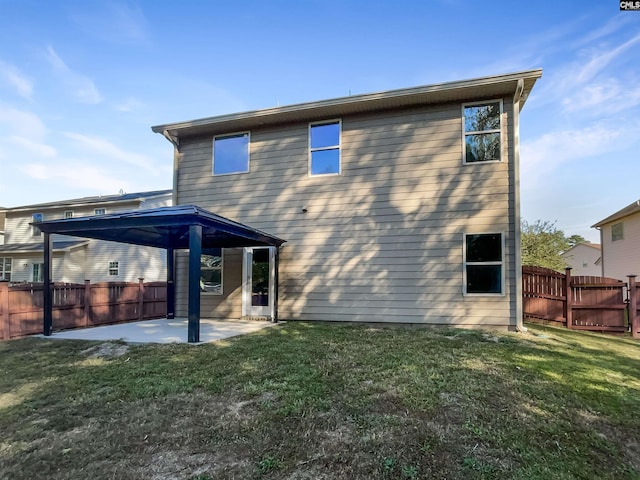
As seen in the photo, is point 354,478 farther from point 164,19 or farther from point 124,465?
point 164,19

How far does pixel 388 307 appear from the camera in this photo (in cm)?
802

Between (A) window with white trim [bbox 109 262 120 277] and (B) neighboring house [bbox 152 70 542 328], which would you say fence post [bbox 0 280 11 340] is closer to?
(B) neighboring house [bbox 152 70 542 328]

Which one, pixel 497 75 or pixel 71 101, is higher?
pixel 71 101

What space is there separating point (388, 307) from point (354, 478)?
6.00 meters

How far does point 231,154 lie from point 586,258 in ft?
95.6

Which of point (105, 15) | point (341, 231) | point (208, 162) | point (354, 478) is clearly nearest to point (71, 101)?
point (105, 15)

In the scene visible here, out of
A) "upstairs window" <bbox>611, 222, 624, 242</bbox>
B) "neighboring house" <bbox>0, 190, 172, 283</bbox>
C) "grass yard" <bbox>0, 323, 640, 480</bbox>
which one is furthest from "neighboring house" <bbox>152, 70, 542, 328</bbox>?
"upstairs window" <bbox>611, 222, 624, 242</bbox>

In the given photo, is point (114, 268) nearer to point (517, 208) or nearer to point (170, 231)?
point (170, 231)

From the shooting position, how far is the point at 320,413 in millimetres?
3090

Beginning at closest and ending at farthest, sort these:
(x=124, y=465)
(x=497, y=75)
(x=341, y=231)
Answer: (x=124, y=465) → (x=497, y=75) → (x=341, y=231)

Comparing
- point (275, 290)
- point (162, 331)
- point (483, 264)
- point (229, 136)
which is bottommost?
point (162, 331)

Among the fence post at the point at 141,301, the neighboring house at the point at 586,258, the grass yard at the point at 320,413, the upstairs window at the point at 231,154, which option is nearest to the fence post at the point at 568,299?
the grass yard at the point at 320,413

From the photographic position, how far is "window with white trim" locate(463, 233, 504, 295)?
7.47m

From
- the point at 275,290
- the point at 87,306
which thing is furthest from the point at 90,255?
the point at 275,290
